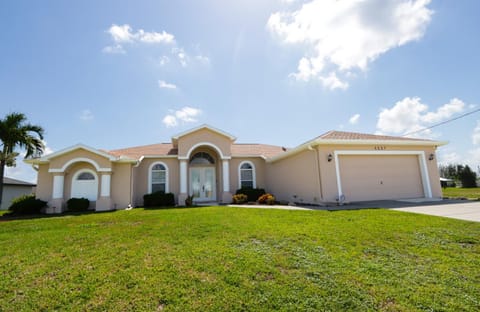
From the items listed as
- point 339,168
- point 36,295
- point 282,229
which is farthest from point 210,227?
point 339,168

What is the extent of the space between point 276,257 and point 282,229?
2.15m

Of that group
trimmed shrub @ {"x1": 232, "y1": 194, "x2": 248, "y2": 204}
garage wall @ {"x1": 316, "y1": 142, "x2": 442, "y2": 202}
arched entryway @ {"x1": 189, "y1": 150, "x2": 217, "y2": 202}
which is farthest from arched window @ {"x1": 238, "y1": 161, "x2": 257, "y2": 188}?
garage wall @ {"x1": 316, "y1": 142, "x2": 442, "y2": 202}

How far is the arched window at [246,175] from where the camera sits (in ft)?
56.9

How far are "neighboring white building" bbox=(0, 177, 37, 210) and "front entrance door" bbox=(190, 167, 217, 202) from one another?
18.7m

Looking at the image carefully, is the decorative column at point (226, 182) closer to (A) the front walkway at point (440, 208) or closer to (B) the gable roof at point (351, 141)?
(B) the gable roof at point (351, 141)

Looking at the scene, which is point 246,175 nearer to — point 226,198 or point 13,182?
point 226,198

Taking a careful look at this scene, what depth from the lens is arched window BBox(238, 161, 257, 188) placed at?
17.3 m

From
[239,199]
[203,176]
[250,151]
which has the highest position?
[250,151]

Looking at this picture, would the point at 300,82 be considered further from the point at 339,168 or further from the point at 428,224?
the point at 428,224

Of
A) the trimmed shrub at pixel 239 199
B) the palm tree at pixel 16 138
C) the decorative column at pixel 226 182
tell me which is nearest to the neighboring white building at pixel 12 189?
the palm tree at pixel 16 138

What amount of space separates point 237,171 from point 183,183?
4336mm

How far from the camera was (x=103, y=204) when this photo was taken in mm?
13383

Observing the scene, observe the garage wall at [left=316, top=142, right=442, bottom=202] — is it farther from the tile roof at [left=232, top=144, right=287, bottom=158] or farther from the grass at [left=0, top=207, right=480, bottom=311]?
the tile roof at [left=232, top=144, right=287, bottom=158]

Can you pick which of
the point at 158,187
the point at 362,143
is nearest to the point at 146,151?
the point at 158,187
